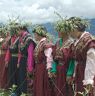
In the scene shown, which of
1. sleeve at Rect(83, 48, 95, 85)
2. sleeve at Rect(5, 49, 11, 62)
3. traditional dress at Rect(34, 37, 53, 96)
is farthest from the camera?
sleeve at Rect(5, 49, 11, 62)

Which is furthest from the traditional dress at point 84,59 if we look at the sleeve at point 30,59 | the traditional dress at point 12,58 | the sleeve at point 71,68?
the traditional dress at point 12,58

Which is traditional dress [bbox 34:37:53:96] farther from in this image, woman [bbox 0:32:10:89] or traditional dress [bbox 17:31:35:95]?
woman [bbox 0:32:10:89]

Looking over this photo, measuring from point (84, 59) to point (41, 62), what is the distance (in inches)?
92.7

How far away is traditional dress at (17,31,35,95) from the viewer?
1160 cm

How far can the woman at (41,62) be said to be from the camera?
35.9 feet

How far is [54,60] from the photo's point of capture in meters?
10.2

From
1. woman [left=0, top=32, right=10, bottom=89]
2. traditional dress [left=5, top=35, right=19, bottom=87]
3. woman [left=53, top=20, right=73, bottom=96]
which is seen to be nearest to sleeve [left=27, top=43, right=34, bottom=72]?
traditional dress [left=5, top=35, right=19, bottom=87]

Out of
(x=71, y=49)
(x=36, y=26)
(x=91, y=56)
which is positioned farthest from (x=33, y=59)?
(x=91, y=56)

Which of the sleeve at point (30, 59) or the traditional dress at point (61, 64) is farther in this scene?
the sleeve at point (30, 59)

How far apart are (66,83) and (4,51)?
395cm

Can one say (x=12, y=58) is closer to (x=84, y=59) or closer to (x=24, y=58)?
(x=24, y=58)

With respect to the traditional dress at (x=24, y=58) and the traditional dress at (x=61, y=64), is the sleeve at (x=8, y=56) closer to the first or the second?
the traditional dress at (x=24, y=58)

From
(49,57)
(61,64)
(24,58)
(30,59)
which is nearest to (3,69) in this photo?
(24,58)

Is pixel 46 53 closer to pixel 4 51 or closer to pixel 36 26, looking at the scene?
pixel 36 26
